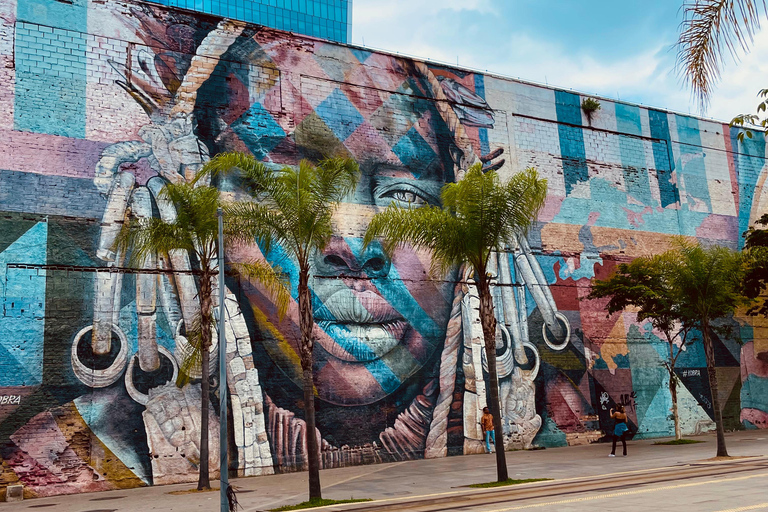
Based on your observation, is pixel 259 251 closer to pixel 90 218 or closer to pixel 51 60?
pixel 90 218

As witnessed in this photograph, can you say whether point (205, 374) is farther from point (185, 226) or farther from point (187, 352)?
point (185, 226)

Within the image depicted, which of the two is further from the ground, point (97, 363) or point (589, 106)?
point (589, 106)

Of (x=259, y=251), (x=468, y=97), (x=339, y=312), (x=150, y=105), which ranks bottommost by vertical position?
(x=339, y=312)

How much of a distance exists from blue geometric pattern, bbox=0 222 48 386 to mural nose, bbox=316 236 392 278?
287 inches

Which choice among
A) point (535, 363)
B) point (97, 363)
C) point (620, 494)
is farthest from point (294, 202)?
point (535, 363)

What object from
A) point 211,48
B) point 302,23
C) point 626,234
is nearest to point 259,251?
point 211,48

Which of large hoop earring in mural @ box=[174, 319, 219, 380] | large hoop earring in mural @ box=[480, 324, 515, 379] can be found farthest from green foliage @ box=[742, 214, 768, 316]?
large hoop earring in mural @ box=[174, 319, 219, 380]

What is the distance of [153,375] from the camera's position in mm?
19094

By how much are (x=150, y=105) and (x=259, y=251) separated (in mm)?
4774

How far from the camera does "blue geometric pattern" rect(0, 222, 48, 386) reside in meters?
17.6

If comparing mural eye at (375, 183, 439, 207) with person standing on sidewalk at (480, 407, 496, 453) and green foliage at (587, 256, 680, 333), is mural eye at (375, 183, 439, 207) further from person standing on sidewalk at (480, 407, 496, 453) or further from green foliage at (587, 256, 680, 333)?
person standing on sidewalk at (480, 407, 496, 453)

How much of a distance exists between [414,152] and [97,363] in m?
11.3

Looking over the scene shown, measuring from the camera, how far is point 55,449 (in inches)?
693

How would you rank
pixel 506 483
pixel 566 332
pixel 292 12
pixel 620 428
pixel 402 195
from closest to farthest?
1. pixel 506 483
2. pixel 620 428
3. pixel 402 195
4. pixel 566 332
5. pixel 292 12
